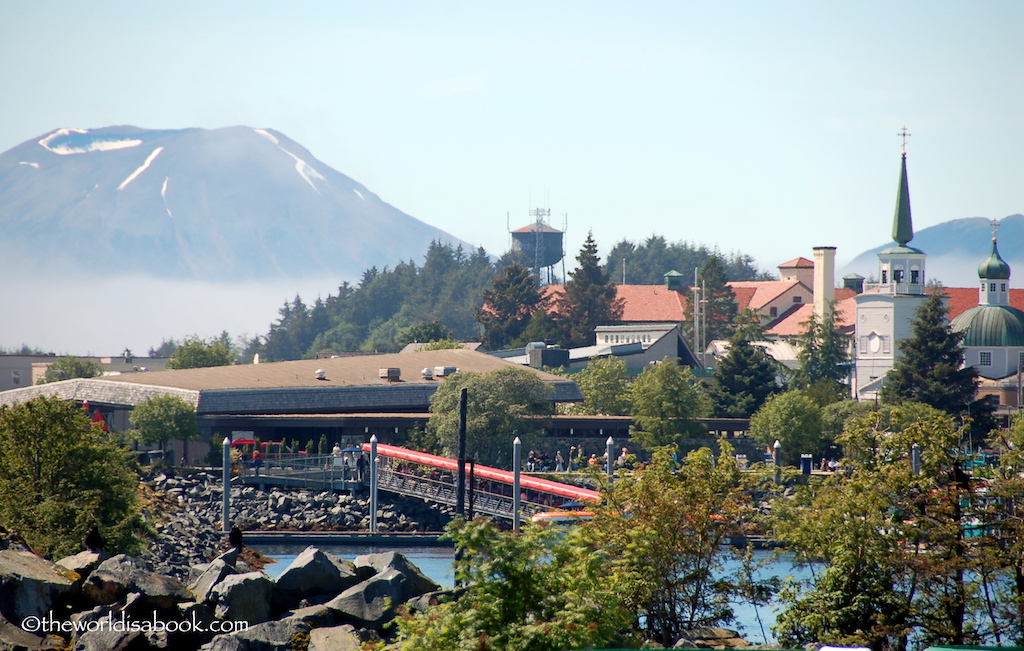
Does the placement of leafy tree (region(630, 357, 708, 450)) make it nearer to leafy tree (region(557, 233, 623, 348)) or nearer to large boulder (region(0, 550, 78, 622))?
large boulder (region(0, 550, 78, 622))

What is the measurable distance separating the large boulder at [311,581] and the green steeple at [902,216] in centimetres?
8208

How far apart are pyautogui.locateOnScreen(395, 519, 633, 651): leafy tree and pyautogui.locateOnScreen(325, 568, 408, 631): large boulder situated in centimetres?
461

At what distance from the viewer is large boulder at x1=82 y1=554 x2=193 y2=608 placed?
888 inches

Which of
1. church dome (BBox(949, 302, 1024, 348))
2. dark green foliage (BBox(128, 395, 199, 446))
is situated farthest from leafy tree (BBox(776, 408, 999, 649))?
church dome (BBox(949, 302, 1024, 348))

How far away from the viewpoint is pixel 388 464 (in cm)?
5925

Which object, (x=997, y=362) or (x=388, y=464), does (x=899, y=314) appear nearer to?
(x=997, y=362)

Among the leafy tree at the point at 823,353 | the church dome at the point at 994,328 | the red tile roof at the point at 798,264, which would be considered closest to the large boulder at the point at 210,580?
the leafy tree at the point at 823,353

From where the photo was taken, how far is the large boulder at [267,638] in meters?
20.9

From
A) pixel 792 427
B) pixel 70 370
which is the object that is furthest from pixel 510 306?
pixel 792 427

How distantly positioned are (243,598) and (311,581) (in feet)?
5.83

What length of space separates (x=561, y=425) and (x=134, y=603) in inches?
1862

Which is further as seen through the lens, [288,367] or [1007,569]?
[288,367]

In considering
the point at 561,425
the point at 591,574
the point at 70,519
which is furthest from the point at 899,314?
the point at 591,574

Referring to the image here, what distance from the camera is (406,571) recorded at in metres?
25.3
